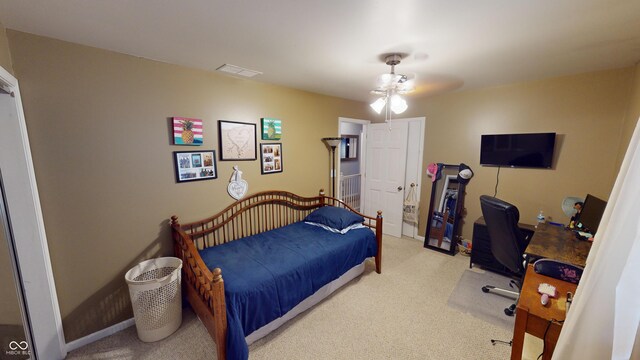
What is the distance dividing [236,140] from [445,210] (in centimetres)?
306

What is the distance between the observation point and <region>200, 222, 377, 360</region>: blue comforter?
178cm

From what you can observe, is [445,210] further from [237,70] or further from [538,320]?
[237,70]

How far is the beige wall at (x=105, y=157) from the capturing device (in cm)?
174

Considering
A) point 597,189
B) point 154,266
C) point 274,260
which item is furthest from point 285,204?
point 597,189

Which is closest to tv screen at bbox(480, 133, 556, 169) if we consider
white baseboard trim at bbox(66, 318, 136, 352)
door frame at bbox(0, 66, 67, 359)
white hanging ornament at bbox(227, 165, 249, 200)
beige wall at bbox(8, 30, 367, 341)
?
white hanging ornament at bbox(227, 165, 249, 200)

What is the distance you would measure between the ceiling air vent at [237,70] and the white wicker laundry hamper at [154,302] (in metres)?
1.84

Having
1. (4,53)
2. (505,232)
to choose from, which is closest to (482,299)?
(505,232)

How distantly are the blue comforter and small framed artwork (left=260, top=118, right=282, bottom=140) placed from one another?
116 cm

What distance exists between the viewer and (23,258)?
1.67 meters

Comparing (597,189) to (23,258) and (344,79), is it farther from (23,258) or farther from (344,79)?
(23,258)

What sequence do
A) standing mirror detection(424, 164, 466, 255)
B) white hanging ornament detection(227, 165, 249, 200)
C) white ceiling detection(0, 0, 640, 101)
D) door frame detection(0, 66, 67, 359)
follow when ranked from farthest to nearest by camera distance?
standing mirror detection(424, 164, 466, 255), white hanging ornament detection(227, 165, 249, 200), door frame detection(0, 66, 67, 359), white ceiling detection(0, 0, 640, 101)

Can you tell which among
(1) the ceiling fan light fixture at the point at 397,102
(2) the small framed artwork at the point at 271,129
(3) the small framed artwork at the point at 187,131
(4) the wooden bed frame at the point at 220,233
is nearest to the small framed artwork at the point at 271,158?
(2) the small framed artwork at the point at 271,129

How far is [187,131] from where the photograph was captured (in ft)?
7.66

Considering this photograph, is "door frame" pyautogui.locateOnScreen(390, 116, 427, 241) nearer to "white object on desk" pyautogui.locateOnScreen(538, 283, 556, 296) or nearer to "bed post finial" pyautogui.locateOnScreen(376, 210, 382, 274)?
"bed post finial" pyautogui.locateOnScreen(376, 210, 382, 274)
